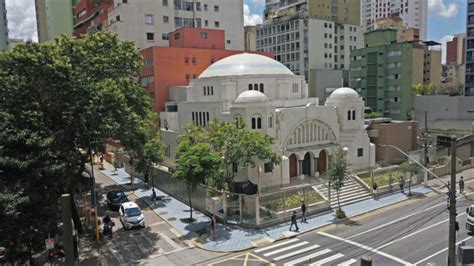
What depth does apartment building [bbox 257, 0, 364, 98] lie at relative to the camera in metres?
90.4

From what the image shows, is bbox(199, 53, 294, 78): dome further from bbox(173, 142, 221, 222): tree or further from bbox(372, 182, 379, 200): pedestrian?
bbox(173, 142, 221, 222): tree

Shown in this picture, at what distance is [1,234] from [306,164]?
27974 millimetres

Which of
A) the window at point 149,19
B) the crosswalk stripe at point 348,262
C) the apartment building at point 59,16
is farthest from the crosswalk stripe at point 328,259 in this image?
the apartment building at point 59,16

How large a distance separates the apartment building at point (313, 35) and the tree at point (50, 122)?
66682 millimetres

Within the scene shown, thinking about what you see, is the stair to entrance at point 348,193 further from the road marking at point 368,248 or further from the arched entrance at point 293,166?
A: the road marking at point 368,248

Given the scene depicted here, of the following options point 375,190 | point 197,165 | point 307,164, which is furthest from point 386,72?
point 197,165

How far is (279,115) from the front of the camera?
35.5m

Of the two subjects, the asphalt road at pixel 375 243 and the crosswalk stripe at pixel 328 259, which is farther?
the asphalt road at pixel 375 243

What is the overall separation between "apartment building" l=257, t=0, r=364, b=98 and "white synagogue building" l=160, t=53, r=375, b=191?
152 feet

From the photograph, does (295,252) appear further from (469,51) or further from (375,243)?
(469,51)

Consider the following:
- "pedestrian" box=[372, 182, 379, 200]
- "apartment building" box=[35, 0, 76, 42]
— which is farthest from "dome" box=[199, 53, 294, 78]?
"apartment building" box=[35, 0, 76, 42]

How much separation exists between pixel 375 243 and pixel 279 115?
52.2ft

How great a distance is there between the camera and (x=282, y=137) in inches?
1409

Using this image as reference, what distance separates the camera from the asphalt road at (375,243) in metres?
20.8
